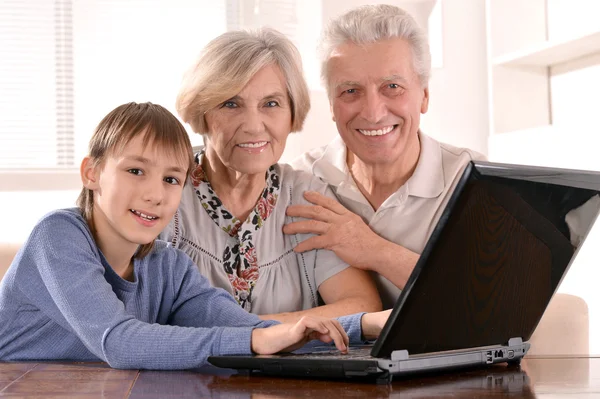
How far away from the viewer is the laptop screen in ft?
2.91

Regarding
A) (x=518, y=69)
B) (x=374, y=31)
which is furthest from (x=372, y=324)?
(x=518, y=69)

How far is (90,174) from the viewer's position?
1462mm

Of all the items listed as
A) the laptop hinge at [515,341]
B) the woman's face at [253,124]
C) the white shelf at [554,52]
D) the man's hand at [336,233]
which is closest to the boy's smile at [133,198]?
the woman's face at [253,124]

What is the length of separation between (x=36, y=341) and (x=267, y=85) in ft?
2.51

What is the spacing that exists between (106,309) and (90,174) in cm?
33

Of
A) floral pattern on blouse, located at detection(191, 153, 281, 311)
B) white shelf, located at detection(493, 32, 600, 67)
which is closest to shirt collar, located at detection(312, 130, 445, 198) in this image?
floral pattern on blouse, located at detection(191, 153, 281, 311)

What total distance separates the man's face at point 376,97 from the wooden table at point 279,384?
95 centimetres

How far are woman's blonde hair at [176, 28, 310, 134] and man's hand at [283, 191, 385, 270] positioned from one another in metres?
0.23

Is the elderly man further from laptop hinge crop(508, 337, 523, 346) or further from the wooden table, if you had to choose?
the wooden table

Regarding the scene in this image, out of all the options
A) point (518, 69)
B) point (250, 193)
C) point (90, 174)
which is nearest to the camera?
point (90, 174)

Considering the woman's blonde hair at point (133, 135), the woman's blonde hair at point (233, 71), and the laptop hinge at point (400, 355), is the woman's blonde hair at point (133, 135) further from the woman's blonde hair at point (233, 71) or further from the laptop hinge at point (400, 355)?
the laptop hinge at point (400, 355)

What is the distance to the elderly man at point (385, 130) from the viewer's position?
6.59ft

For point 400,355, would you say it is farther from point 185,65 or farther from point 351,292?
point 185,65

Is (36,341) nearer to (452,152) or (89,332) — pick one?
(89,332)
